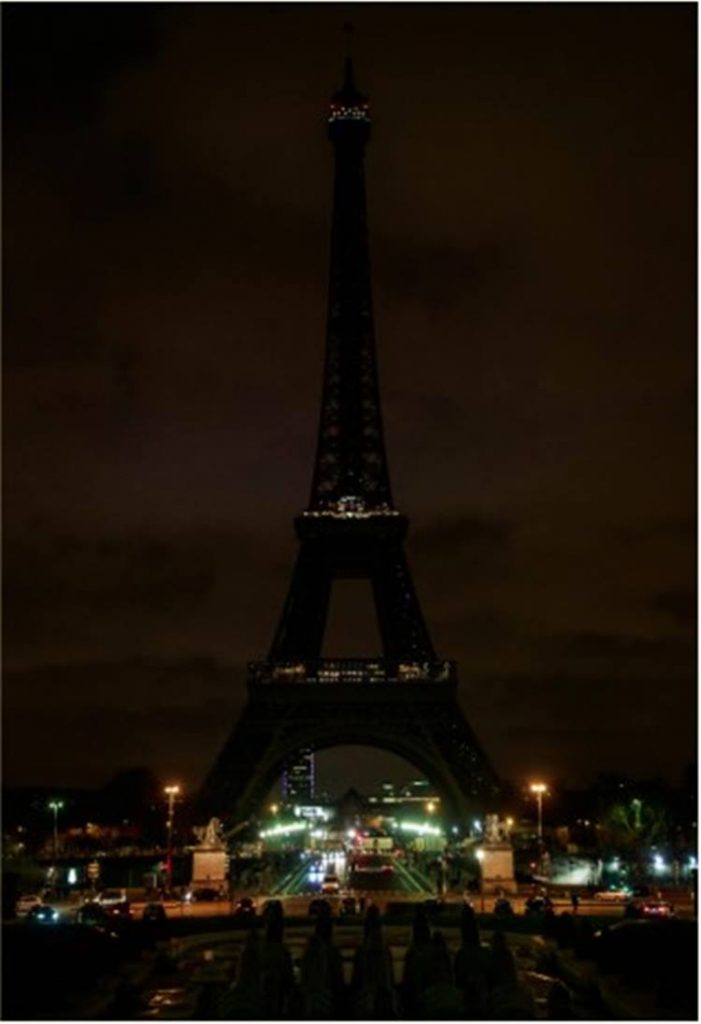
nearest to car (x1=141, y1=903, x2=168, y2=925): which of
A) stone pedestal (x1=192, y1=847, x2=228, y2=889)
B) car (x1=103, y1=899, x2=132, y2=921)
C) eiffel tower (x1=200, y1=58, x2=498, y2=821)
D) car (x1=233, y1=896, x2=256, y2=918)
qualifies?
car (x1=103, y1=899, x2=132, y2=921)

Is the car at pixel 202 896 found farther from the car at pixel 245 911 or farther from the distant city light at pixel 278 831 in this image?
the distant city light at pixel 278 831

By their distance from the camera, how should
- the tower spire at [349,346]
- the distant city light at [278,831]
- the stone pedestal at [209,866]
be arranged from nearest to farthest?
the stone pedestal at [209,866], the tower spire at [349,346], the distant city light at [278,831]

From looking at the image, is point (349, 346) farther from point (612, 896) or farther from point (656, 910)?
point (656, 910)

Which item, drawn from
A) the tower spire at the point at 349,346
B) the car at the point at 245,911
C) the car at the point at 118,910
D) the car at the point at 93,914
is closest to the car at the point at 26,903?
the car at the point at 118,910

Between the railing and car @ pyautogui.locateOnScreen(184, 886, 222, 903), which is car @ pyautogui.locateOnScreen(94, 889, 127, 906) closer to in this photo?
car @ pyautogui.locateOnScreen(184, 886, 222, 903)

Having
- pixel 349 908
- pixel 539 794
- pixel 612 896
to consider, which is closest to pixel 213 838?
pixel 539 794

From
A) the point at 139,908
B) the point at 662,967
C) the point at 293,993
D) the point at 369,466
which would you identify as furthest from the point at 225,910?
the point at 369,466

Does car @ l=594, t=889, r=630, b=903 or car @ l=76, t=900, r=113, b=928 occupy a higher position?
car @ l=76, t=900, r=113, b=928
